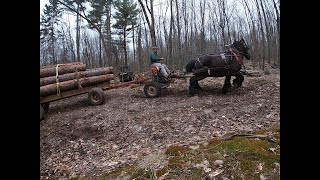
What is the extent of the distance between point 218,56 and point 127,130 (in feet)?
15.9

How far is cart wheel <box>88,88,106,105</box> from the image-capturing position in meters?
10.2

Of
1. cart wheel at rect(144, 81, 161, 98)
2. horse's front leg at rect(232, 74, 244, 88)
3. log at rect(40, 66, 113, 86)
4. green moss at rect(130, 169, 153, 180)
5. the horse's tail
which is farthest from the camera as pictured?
the horse's tail

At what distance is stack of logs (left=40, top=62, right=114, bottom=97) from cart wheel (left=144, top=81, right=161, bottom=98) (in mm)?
1813

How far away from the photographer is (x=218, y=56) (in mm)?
10297

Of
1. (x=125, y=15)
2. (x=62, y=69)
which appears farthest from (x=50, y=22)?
(x=62, y=69)

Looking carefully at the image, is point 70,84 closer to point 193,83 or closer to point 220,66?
point 193,83

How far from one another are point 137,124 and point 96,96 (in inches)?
128

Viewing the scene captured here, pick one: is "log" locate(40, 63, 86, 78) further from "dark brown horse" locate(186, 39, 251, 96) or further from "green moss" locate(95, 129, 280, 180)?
"green moss" locate(95, 129, 280, 180)

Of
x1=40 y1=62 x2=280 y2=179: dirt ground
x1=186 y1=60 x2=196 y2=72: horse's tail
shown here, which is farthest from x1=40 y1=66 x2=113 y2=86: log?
x1=186 y1=60 x2=196 y2=72: horse's tail

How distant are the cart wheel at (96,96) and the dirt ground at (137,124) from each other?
261 mm
